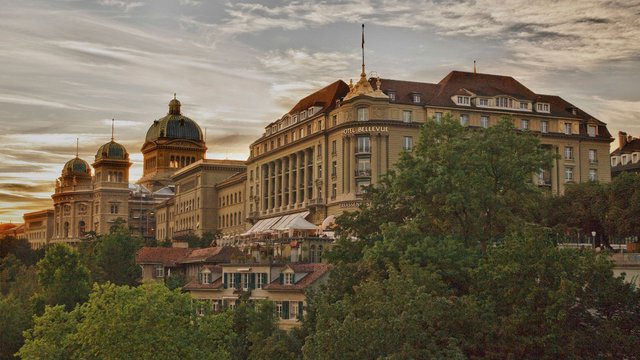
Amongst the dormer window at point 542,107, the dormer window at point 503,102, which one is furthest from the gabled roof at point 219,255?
the dormer window at point 542,107

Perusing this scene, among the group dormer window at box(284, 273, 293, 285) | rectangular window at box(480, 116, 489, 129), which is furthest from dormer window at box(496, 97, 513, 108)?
dormer window at box(284, 273, 293, 285)

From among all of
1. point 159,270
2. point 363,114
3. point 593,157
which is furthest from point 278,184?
point 593,157

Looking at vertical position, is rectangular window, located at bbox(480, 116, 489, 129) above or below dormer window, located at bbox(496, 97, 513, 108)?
below

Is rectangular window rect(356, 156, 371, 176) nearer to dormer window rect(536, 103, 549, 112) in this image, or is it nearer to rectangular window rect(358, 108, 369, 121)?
rectangular window rect(358, 108, 369, 121)

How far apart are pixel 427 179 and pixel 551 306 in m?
17.2

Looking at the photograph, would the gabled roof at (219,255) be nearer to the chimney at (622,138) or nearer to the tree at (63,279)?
the tree at (63,279)

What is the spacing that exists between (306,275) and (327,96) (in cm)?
6104

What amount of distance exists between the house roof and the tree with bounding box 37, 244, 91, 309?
2416 cm

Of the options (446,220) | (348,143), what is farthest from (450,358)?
(348,143)

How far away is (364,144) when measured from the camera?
4813 inches

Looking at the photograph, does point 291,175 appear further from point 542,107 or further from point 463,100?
point 542,107

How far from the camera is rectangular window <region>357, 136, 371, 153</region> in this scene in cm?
12194

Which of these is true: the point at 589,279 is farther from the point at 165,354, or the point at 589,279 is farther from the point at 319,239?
the point at 319,239

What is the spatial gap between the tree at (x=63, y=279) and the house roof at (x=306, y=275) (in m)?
24.2
